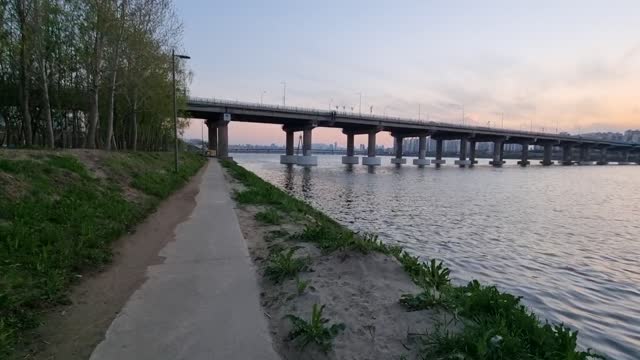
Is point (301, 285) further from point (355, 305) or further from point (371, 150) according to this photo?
Answer: point (371, 150)

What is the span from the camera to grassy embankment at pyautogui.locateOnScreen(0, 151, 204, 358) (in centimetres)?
592

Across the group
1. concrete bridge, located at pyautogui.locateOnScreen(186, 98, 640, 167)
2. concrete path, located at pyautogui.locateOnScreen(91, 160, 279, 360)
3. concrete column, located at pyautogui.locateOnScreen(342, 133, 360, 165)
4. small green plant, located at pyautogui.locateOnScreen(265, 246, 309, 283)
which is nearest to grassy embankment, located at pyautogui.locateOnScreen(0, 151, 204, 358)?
→ concrete path, located at pyautogui.locateOnScreen(91, 160, 279, 360)

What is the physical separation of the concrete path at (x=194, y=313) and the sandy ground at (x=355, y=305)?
0.91 feet

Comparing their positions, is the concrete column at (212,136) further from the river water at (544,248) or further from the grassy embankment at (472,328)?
the grassy embankment at (472,328)

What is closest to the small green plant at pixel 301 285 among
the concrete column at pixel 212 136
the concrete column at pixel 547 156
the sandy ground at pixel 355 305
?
the sandy ground at pixel 355 305

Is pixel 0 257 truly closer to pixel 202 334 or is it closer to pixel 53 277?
pixel 53 277

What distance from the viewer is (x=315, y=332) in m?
5.07

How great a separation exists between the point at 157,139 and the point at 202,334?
2508 inches

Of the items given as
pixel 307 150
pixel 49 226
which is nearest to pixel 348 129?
pixel 307 150

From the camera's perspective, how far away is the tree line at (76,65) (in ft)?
76.1

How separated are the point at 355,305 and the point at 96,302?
3.97m

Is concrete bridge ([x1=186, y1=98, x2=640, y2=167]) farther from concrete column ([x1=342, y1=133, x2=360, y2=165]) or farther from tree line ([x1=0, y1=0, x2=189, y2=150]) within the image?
tree line ([x1=0, y1=0, x2=189, y2=150])

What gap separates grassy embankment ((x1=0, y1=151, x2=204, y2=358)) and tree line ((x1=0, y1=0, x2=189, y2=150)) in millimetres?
9311

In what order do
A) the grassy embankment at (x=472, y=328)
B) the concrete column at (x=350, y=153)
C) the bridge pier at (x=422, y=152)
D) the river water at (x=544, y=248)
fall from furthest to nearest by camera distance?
1. the bridge pier at (x=422, y=152)
2. the concrete column at (x=350, y=153)
3. the river water at (x=544, y=248)
4. the grassy embankment at (x=472, y=328)
